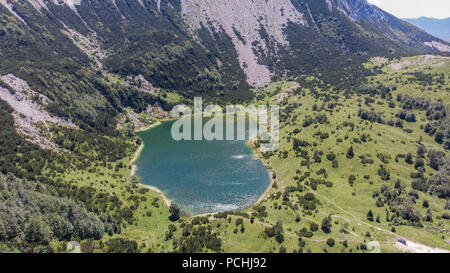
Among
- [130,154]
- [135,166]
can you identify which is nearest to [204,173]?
[135,166]

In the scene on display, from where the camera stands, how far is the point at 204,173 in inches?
4427

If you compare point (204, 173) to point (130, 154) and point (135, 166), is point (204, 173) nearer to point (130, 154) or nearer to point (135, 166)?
point (135, 166)

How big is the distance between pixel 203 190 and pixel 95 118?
82.8 meters

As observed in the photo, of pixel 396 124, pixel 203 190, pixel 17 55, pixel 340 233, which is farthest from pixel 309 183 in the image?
pixel 17 55

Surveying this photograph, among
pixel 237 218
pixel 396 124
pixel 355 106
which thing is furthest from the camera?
pixel 355 106

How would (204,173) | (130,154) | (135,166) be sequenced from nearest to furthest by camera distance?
1. (204,173)
2. (135,166)
3. (130,154)

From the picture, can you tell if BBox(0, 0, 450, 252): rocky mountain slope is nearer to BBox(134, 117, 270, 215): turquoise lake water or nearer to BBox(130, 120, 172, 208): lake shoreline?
BBox(130, 120, 172, 208): lake shoreline

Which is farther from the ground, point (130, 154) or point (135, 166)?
point (130, 154)

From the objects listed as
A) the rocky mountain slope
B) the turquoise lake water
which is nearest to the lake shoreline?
the turquoise lake water

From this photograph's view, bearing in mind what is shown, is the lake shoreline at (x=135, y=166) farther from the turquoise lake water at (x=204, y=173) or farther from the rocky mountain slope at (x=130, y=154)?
the rocky mountain slope at (x=130, y=154)

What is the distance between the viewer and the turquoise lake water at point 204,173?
Result: 311 feet

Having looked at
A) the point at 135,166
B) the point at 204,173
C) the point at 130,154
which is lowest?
the point at 204,173
